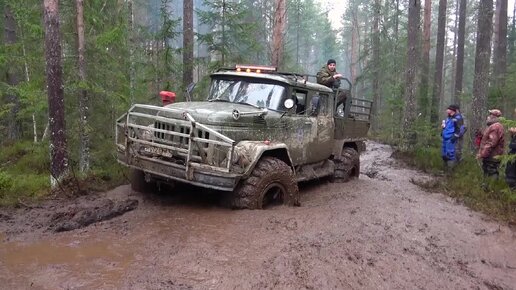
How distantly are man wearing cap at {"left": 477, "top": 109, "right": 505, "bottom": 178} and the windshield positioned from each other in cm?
523

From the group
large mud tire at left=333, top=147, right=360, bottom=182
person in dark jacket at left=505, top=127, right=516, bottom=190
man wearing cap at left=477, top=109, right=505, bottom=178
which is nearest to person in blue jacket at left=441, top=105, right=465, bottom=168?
man wearing cap at left=477, top=109, right=505, bottom=178

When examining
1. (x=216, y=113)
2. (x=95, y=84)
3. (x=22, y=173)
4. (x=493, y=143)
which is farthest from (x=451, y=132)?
(x=22, y=173)

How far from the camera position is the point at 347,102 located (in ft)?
32.9

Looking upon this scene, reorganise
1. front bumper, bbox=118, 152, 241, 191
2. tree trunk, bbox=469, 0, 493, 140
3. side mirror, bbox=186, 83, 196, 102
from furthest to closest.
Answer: tree trunk, bbox=469, 0, 493, 140 → side mirror, bbox=186, 83, 196, 102 → front bumper, bbox=118, 152, 241, 191

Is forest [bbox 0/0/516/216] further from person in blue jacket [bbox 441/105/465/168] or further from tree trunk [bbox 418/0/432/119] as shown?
person in blue jacket [bbox 441/105/465/168]

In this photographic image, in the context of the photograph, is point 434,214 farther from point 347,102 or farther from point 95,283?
point 95,283

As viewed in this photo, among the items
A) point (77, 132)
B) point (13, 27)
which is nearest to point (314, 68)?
point (13, 27)

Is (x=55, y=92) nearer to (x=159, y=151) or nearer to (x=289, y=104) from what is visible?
(x=159, y=151)

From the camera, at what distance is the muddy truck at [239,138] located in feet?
21.1

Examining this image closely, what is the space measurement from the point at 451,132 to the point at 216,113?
7625 mm

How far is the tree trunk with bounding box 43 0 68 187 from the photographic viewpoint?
8141 mm

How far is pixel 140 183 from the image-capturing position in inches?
307

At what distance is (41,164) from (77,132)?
1.77 metres

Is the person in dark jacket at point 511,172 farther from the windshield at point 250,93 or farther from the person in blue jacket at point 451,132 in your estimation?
the windshield at point 250,93
